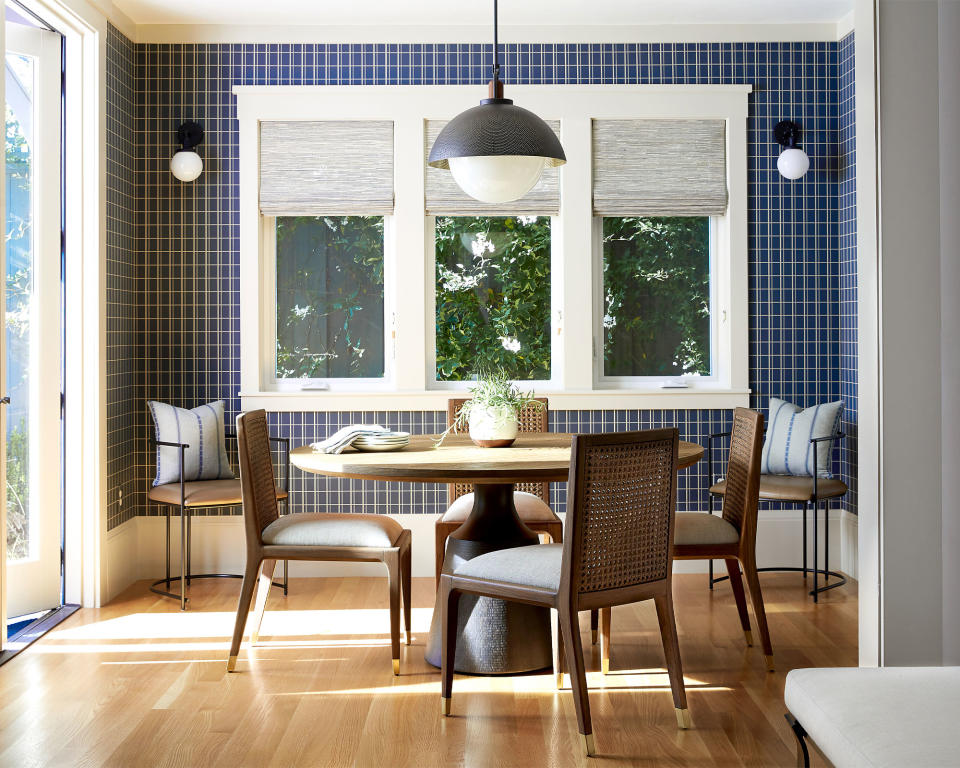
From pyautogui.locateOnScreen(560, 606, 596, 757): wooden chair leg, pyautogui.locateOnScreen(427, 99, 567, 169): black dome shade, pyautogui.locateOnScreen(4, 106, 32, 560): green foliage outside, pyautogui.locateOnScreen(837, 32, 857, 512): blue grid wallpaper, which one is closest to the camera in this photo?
pyautogui.locateOnScreen(560, 606, 596, 757): wooden chair leg

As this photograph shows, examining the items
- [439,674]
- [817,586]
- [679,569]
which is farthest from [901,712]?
[679,569]

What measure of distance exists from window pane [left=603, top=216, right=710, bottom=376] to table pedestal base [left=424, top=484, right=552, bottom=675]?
182 centimetres

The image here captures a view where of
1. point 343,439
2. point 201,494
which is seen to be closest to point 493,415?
point 343,439

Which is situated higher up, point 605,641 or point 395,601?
point 395,601

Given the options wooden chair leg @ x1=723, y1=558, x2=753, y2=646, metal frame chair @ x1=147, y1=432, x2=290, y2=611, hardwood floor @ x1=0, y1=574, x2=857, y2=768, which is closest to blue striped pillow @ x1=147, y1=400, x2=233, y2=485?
metal frame chair @ x1=147, y1=432, x2=290, y2=611

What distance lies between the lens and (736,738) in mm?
2771

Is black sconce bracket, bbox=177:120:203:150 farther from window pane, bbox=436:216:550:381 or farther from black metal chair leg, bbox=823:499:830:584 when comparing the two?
black metal chair leg, bbox=823:499:830:584

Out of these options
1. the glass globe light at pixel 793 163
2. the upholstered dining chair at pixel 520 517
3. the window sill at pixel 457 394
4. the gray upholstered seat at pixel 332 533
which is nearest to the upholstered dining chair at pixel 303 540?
the gray upholstered seat at pixel 332 533

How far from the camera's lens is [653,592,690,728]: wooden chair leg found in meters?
2.83

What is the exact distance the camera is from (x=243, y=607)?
335 centimetres

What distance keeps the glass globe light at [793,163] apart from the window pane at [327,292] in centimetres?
203

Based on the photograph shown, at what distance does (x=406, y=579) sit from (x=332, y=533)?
0.40 meters

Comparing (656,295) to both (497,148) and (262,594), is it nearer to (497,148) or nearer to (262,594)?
(497,148)

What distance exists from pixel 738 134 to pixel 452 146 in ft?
7.58
